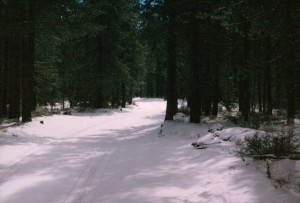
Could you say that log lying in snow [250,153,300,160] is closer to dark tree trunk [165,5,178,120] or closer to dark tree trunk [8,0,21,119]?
dark tree trunk [165,5,178,120]

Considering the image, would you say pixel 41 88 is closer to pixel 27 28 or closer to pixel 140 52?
pixel 27 28

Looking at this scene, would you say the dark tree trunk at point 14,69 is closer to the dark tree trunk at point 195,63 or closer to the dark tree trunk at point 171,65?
the dark tree trunk at point 171,65

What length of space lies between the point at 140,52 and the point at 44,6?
77.7ft

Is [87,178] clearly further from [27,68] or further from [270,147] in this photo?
[27,68]

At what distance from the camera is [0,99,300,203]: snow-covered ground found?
21.1 ft

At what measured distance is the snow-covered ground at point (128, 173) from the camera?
21.1ft

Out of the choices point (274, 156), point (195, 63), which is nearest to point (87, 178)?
point (274, 156)

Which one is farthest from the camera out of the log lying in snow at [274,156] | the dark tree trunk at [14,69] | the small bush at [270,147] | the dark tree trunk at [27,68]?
the dark tree trunk at [14,69]

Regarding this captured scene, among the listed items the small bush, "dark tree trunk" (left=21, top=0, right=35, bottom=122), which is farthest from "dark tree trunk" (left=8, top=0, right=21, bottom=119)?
the small bush

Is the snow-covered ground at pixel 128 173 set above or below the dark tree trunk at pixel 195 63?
below

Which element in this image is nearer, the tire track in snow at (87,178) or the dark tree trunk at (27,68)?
the tire track in snow at (87,178)

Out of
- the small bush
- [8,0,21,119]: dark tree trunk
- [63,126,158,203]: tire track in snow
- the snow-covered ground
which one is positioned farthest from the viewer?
[8,0,21,119]: dark tree trunk

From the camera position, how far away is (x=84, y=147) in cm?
1217

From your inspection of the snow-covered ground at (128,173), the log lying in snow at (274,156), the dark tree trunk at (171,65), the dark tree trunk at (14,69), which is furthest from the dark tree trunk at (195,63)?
the dark tree trunk at (14,69)
